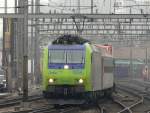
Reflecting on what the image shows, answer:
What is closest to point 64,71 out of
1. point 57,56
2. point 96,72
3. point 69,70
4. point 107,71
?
point 69,70

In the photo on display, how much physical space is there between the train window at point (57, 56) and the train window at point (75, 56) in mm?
220

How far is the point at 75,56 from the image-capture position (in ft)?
77.6

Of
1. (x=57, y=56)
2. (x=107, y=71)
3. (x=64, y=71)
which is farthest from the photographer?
(x=107, y=71)

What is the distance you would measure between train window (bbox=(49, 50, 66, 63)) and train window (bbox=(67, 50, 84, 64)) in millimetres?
220

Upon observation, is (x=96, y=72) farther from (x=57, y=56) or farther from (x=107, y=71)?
(x=107, y=71)

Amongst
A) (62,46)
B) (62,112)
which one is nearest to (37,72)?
(62,46)

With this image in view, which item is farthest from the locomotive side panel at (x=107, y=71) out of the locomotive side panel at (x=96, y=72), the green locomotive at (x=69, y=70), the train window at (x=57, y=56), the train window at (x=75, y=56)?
the train window at (x=57, y=56)

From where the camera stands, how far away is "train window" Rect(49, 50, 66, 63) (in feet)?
77.2

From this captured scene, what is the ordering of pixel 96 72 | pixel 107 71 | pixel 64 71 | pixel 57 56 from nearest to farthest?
pixel 64 71
pixel 57 56
pixel 96 72
pixel 107 71

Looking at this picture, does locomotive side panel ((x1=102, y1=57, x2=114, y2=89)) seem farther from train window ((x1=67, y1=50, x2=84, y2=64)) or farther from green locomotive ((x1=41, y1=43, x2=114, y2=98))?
train window ((x1=67, y1=50, x2=84, y2=64))

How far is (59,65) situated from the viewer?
2341 centimetres

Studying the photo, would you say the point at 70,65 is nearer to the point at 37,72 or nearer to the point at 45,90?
the point at 45,90

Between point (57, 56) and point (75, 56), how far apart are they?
775mm

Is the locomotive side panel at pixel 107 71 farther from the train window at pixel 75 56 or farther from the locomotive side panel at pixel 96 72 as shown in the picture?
the train window at pixel 75 56
